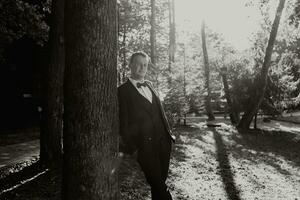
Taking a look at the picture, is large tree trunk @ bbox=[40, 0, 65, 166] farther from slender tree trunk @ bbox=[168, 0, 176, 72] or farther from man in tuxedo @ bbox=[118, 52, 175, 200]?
slender tree trunk @ bbox=[168, 0, 176, 72]

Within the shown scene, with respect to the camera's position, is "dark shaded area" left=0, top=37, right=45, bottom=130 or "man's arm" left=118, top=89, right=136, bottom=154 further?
"dark shaded area" left=0, top=37, right=45, bottom=130

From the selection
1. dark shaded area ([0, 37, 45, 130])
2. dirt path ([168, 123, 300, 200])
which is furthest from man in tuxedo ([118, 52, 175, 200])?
dark shaded area ([0, 37, 45, 130])

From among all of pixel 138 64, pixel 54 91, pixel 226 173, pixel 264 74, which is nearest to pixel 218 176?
pixel 226 173

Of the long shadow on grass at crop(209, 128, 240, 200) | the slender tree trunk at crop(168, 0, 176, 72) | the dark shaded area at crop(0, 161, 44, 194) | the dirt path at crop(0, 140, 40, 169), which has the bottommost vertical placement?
the long shadow on grass at crop(209, 128, 240, 200)

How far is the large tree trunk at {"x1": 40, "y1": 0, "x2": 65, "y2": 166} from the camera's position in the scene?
9625mm

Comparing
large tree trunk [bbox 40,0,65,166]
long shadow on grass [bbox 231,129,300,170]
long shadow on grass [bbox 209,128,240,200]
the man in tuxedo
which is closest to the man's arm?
the man in tuxedo

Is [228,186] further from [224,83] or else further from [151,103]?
[224,83]

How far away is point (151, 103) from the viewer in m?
4.77

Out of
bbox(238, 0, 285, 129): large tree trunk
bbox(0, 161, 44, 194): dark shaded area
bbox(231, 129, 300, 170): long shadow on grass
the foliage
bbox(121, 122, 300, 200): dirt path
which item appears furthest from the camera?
bbox(238, 0, 285, 129): large tree trunk

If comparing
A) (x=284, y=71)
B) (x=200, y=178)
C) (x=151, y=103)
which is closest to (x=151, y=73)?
(x=284, y=71)

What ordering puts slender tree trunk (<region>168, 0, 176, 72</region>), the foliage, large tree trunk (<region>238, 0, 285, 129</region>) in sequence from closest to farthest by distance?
the foliage
large tree trunk (<region>238, 0, 285, 129</region>)
slender tree trunk (<region>168, 0, 176, 72</region>)

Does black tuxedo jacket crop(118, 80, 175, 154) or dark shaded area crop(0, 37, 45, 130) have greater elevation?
dark shaded area crop(0, 37, 45, 130)

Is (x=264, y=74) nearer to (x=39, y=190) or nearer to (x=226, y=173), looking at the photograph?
(x=226, y=173)

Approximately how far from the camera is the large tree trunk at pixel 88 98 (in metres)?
3.76
